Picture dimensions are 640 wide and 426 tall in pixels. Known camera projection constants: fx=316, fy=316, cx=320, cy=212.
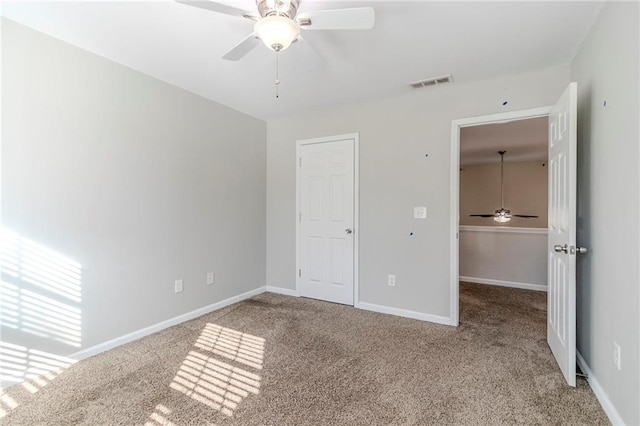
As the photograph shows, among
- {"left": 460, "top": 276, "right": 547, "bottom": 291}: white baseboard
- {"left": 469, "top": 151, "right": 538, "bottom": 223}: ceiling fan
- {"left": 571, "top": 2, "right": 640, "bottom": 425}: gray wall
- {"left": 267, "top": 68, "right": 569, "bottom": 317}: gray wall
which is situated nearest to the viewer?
{"left": 571, "top": 2, "right": 640, "bottom": 425}: gray wall

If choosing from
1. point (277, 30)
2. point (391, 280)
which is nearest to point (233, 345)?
point (391, 280)

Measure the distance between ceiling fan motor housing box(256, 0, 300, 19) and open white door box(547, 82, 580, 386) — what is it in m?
1.74

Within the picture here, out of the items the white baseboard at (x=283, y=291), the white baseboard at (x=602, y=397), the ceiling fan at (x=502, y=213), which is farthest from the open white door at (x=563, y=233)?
the ceiling fan at (x=502, y=213)

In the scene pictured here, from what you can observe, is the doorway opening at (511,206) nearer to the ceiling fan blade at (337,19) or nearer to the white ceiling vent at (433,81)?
the white ceiling vent at (433,81)

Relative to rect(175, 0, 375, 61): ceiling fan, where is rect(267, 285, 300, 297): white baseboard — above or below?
below

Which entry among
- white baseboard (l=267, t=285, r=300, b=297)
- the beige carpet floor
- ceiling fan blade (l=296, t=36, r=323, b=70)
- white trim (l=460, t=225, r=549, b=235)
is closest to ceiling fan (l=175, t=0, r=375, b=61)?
ceiling fan blade (l=296, t=36, r=323, b=70)

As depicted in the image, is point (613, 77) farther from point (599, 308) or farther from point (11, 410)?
point (11, 410)

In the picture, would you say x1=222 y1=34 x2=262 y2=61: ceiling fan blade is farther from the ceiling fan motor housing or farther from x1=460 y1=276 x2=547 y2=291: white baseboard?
x1=460 y1=276 x2=547 y2=291: white baseboard

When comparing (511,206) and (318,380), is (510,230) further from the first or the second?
(318,380)

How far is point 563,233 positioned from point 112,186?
3.32 m

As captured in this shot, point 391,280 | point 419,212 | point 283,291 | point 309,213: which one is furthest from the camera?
point 283,291

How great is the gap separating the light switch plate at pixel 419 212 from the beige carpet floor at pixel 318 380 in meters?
1.05

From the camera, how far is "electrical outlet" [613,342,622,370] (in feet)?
5.23

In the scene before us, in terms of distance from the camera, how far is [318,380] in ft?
6.74
